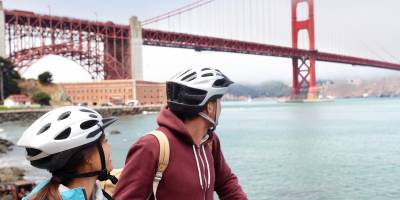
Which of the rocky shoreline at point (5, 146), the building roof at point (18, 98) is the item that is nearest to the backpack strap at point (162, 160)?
the rocky shoreline at point (5, 146)

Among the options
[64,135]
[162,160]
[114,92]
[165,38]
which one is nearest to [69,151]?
[64,135]

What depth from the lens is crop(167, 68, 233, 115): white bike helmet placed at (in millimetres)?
2033

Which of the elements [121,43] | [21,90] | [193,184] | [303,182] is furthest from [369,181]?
[121,43]

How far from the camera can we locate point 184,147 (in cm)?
200

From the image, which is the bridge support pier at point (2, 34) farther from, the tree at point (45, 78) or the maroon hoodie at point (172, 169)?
the maroon hoodie at point (172, 169)

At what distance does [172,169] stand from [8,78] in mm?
57837

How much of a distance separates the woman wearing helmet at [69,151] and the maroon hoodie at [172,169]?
104 mm

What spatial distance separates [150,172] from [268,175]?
561 inches

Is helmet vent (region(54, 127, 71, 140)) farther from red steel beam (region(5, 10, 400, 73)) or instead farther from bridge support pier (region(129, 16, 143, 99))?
bridge support pier (region(129, 16, 143, 99))

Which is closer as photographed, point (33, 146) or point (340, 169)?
point (33, 146)

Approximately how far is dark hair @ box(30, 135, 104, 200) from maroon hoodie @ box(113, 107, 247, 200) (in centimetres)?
17

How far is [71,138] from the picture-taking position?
1.78 metres

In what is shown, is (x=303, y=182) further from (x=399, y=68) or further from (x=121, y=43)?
(x=399, y=68)

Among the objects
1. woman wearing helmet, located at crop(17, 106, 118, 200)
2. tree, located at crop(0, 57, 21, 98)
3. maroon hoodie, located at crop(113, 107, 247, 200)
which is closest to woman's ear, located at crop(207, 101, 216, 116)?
maroon hoodie, located at crop(113, 107, 247, 200)
